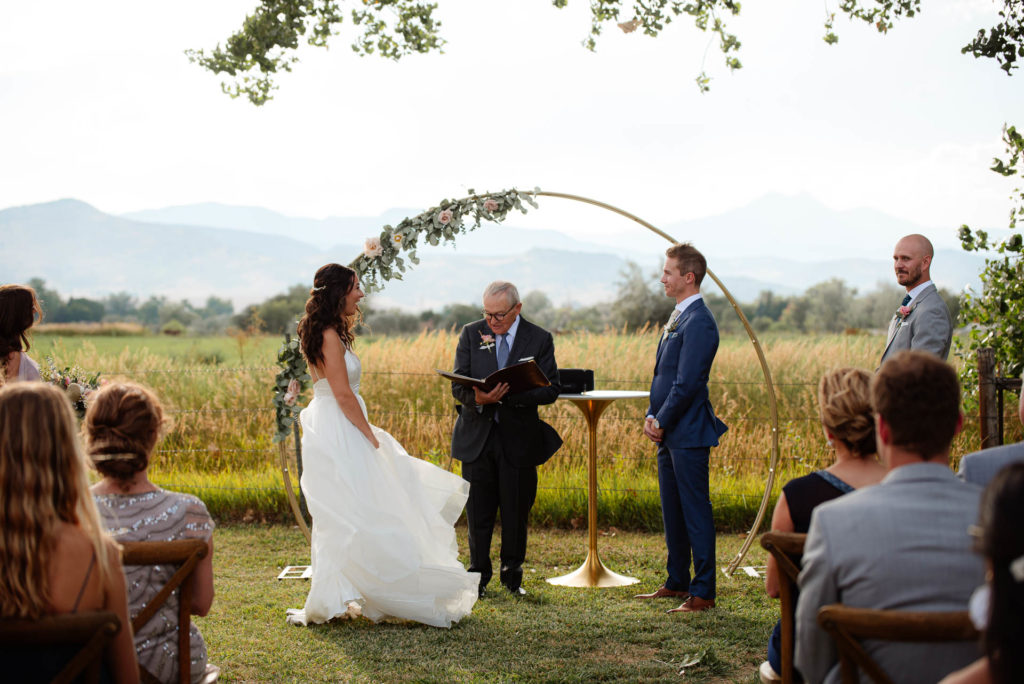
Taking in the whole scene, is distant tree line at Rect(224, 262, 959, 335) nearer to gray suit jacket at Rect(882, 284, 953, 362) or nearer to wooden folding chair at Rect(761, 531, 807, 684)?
gray suit jacket at Rect(882, 284, 953, 362)

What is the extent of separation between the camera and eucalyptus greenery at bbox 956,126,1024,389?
6.68m

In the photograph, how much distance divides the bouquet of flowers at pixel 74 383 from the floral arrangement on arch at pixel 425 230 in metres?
1.97

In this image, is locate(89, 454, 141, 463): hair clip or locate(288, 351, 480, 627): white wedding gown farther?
locate(288, 351, 480, 627): white wedding gown

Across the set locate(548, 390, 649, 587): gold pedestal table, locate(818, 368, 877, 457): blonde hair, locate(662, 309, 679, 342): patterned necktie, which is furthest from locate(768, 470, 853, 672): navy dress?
locate(548, 390, 649, 587): gold pedestal table

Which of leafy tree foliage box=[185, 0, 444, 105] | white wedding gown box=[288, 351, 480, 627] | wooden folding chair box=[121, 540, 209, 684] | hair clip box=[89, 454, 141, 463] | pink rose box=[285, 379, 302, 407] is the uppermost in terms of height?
leafy tree foliage box=[185, 0, 444, 105]

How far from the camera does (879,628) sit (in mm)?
2084

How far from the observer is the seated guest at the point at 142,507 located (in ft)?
9.12

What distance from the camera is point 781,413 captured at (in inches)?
453

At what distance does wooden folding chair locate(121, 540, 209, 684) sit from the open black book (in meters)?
2.92

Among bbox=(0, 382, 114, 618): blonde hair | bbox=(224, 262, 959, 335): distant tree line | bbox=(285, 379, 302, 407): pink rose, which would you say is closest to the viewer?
bbox=(0, 382, 114, 618): blonde hair

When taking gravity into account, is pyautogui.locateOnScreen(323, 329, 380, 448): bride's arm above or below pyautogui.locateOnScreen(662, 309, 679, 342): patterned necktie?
below

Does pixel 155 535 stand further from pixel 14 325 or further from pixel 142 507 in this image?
pixel 14 325

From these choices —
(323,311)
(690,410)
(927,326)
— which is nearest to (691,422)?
(690,410)

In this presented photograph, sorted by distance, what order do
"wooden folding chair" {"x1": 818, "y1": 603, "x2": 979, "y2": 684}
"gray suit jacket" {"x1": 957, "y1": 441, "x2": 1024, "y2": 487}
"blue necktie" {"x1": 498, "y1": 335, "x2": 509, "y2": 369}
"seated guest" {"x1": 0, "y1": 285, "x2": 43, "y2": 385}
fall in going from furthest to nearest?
"blue necktie" {"x1": 498, "y1": 335, "x2": 509, "y2": 369} < "seated guest" {"x1": 0, "y1": 285, "x2": 43, "y2": 385} < "gray suit jacket" {"x1": 957, "y1": 441, "x2": 1024, "y2": 487} < "wooden folding chair" {"x1": 818, "y1": 603, "x2": 979, "y2": 684}
